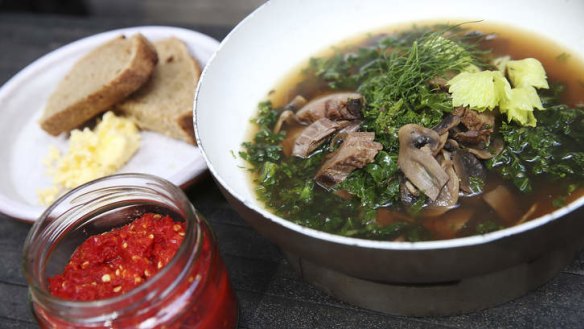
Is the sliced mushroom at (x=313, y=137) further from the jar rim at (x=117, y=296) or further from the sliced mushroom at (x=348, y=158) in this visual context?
the jar rim at (x=117, y=296)

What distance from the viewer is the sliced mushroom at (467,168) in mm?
1965

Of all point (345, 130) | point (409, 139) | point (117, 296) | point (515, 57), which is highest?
point (515, 57)

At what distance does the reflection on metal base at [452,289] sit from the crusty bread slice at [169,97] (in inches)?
48.3

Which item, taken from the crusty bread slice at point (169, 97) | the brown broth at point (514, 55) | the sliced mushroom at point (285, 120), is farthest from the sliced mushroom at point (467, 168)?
the crusty bread slice at point (169, 97)

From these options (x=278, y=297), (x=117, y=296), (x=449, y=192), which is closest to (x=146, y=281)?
(x=117, y=296)

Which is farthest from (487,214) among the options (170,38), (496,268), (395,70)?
(170,38)

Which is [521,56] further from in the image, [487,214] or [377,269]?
[377,269]

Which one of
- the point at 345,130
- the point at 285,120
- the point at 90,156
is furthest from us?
the point at 90,156

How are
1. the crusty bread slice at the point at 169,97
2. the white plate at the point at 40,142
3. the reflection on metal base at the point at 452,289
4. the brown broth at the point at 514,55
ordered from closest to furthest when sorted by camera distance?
the reflection on metal base at the point at 452,289 < the brown broth at the point at 514,55 < the white plate at the point at 40,142 < the crusty bread slice at the point at 169,97

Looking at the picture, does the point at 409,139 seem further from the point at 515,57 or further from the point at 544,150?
the point at 515,57

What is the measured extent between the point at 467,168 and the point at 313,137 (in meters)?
0.57

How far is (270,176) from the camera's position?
2.17 metres

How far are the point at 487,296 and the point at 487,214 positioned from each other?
26cm

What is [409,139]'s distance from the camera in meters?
2.00
